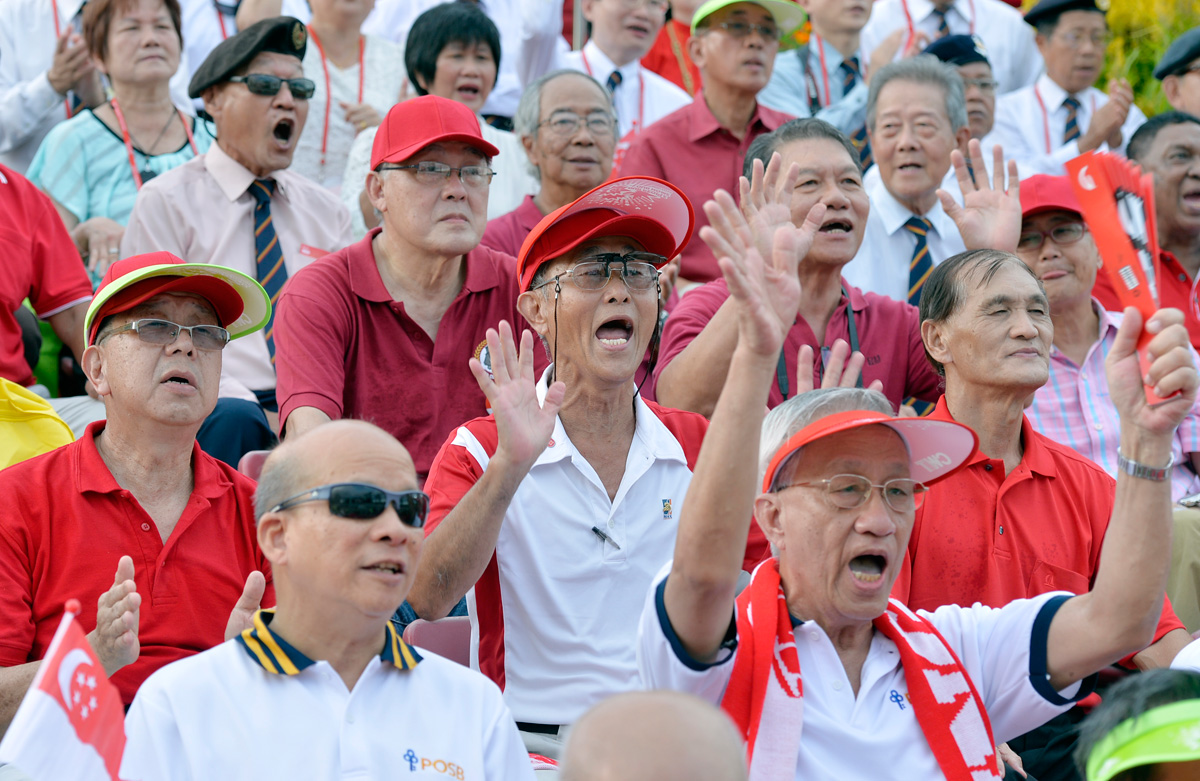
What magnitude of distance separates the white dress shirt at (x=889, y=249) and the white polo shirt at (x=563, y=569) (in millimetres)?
2365

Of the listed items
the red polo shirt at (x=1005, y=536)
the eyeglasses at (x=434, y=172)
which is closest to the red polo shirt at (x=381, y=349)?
the eyeglasses at (x=434, y=172)

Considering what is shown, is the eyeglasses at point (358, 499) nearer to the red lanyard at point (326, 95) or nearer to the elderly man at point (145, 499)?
the elderly man at point (145, 499)

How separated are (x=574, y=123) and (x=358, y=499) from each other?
3.38m

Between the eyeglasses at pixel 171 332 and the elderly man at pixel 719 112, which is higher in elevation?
the elderly man at pixel 719 112

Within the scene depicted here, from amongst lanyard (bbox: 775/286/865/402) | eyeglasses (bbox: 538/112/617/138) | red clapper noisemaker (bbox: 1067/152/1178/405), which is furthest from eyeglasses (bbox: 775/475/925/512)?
eyeglasses (bbox: 538/112/617/138)

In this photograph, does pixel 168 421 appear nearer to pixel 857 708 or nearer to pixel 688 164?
pixel 857 708

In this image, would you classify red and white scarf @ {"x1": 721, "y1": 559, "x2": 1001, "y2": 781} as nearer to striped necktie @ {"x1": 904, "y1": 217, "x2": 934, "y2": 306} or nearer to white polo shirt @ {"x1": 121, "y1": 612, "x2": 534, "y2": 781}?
white polo shirt @ {"x1": 121, "y1": 612, "x2": 534, "y2": 781}

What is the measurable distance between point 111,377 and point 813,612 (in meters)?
1.90

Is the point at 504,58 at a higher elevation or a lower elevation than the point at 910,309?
higher

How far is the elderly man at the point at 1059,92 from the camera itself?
781cm

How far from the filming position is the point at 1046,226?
464 centimetres

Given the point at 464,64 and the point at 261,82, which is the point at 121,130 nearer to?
the point at 261,82

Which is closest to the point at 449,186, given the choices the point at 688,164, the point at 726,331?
the point at 726,331

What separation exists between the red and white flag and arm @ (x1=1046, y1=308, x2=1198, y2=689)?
183cm
